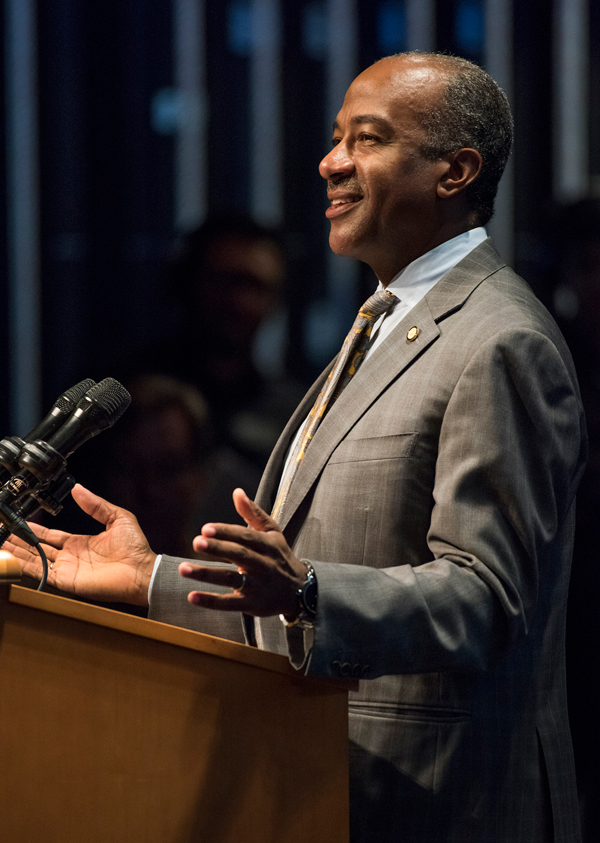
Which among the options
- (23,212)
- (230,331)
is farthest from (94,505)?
(23,212)

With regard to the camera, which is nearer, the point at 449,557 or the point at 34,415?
the point at 449,557

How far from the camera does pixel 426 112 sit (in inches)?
54.6

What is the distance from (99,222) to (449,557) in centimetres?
141

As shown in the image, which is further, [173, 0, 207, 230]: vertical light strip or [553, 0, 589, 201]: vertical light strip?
[173, 0, 207, 230]: vertical light strip

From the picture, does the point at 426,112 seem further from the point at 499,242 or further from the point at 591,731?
the point at 591,731

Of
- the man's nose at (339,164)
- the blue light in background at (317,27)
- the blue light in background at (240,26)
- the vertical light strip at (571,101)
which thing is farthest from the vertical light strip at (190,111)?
the vertical light strip at (571,101)

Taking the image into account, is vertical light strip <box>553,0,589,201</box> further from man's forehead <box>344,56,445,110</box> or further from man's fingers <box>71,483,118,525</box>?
man's fingers <box>71,483,118,525</box>

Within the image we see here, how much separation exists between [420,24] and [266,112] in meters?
0.41

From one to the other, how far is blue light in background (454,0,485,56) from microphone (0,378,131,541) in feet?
4.34

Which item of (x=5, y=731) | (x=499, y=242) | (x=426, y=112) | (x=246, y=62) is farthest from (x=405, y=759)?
(x=246, y=62)

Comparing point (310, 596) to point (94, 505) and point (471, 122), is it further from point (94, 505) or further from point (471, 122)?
point (471, 122)

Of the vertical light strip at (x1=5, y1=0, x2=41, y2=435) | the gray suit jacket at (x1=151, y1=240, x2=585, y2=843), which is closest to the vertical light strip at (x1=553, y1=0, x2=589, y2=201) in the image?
the gray suit jacket at (x1=151, y1=240, x2=585, y2=843)

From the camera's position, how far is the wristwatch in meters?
0.92

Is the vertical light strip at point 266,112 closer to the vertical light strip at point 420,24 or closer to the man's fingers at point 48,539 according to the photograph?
the vertical light strip at point 420,24
